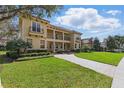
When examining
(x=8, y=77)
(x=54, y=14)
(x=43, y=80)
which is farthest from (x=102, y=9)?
(x=8, y=77)

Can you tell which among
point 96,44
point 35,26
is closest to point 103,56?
point 96,44

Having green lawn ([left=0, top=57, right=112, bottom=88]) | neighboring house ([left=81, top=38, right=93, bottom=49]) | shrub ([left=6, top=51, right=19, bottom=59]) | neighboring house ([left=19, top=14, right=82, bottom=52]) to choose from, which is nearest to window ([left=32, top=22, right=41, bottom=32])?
neighboring house ([left=19, top=14, right=82, bottom=52])

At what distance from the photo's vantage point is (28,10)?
29.8 ft

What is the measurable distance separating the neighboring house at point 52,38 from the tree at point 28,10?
206 centimetres

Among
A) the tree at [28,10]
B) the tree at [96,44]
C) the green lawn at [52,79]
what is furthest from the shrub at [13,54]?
the tree at [96,44]

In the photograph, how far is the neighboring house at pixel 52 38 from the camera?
38.1ft

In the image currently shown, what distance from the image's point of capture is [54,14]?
367 inches

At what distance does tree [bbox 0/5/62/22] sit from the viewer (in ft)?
29.1

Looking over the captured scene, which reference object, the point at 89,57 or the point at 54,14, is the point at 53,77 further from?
the point at 89,57

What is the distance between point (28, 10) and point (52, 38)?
11.9 feet

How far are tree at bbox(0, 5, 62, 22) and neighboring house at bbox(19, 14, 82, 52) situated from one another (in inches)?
81.2

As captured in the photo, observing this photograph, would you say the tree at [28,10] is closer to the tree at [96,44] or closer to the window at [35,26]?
the window at [35,26]

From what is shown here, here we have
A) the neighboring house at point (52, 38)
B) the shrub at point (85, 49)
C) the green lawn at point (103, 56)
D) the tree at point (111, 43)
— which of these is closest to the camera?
the neighboring house at point (52, 38)

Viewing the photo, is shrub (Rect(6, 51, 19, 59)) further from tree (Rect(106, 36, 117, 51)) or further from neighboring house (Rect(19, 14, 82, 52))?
tree (Rect(106, 36, 117, 51))
